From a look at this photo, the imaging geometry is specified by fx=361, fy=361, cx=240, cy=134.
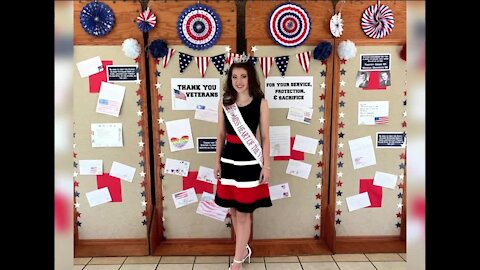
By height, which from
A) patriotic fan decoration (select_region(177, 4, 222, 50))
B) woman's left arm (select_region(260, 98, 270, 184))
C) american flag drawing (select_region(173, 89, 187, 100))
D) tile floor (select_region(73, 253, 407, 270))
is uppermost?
patriotic fan decoration (select_region(177, 4, 222, 50))

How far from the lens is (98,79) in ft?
9.80

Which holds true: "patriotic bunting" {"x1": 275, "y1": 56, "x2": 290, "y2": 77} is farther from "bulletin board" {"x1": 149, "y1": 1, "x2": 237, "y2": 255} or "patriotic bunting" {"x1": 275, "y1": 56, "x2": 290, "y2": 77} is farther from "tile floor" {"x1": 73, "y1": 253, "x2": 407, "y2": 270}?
"tile floor" {"x1": 73, "y1": 253, "x2": 407, "y2": 270}

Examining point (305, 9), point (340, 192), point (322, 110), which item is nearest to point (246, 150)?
point (322, 110)

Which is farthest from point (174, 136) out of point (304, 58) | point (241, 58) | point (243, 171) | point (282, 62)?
point (304, 58)

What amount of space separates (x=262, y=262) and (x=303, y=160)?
91 cm

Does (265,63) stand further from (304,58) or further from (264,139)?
(264,139)

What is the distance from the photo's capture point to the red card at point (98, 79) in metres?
2.97

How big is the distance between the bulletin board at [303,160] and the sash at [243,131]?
45 cm

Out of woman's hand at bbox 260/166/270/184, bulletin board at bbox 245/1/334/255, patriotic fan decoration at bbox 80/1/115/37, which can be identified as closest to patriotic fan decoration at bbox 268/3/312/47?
bulletin board at bbox 245/1/334/255

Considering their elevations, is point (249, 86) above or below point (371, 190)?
above

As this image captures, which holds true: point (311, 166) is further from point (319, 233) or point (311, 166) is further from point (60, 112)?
point (60, 112)

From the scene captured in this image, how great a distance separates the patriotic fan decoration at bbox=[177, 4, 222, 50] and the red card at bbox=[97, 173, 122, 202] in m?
1.30

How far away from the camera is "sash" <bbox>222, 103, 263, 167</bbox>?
262cm
